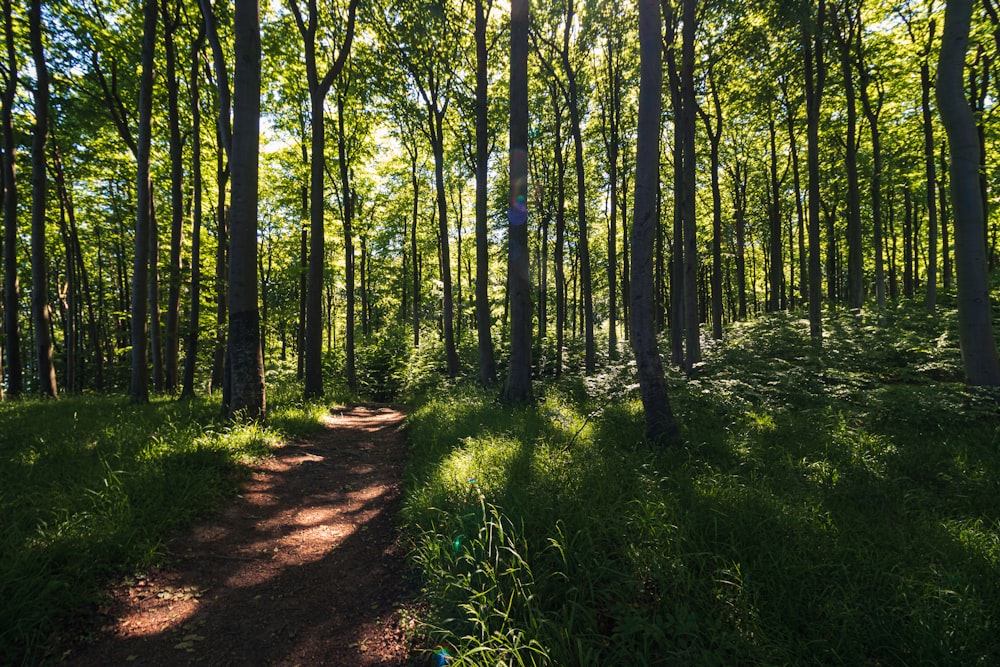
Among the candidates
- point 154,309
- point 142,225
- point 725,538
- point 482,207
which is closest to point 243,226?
point 142,225

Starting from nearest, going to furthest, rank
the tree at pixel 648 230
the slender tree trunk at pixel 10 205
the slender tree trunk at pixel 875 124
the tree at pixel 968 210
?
1. the tree at pixel 648 230
2. the tree at pixel 968 210
3. the slender tree trunk at pixel 10 205
4. the slender tree trunk at pixel 875 124

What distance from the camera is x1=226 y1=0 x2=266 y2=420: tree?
6.84 meters

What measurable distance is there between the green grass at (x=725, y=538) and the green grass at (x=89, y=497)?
2331mm

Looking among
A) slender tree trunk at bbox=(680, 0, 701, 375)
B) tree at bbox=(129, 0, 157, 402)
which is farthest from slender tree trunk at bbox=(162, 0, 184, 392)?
slender tree trunk at bbox=(680, 0, 701, 375)

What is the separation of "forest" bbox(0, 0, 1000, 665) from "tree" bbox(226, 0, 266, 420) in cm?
5

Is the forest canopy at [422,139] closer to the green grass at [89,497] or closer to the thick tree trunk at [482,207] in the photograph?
the thick tree trunk at [482,207]

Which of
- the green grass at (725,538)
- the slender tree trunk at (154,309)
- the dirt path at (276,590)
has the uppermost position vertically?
the slender tree trunk at (154,309)

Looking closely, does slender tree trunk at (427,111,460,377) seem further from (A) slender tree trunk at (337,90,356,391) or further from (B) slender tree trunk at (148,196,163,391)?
(B) slender tree trunk at (148,196,163,391)

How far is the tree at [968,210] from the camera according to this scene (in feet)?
19.9

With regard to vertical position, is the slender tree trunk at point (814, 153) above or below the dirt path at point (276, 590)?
above

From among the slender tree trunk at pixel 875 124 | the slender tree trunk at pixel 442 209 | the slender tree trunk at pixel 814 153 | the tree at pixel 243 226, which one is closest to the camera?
the tree at pixel 243 226

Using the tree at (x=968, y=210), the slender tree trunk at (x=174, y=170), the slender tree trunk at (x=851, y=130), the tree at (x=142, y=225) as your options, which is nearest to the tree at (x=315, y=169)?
the slender tree trunk at (x=174, y=170)

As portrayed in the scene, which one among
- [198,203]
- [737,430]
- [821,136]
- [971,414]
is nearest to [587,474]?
[737,430]

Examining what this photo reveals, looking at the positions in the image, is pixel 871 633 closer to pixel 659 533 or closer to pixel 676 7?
pixel 659 533
